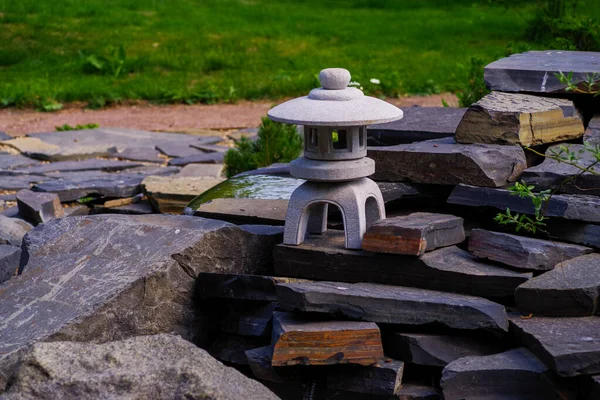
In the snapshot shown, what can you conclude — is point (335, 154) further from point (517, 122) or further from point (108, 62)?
point (108, 62)

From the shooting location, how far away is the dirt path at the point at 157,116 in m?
10.2

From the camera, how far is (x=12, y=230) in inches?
233

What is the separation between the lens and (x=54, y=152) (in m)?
8.71

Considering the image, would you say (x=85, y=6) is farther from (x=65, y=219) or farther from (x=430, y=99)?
(x=65, y=219)

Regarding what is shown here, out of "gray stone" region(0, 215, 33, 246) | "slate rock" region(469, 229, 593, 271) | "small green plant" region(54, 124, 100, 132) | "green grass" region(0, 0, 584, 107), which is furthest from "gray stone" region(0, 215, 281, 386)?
"green grass" region(0, 0, 584, 107)

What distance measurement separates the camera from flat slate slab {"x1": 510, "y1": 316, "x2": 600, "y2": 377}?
304 cm

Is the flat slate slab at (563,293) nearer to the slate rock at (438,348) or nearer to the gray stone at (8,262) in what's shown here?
the slate rock at (438,348)

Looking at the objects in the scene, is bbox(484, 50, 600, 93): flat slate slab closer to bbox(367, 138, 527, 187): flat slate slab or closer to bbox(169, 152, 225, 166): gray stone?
bbox(367, 138, 527, 187): flat slate slab

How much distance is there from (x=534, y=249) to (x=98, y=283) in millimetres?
1887

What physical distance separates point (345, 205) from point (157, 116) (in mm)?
7313

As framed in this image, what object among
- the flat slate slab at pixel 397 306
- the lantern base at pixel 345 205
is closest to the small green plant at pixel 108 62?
the lantern base at pixel 345 205

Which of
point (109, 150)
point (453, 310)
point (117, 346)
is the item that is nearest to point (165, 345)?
point (117, 346)

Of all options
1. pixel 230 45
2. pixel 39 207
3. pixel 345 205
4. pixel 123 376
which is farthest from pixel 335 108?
pixel 230 45

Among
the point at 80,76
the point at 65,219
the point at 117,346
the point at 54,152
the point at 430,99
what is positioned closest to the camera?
the point at 117,346
